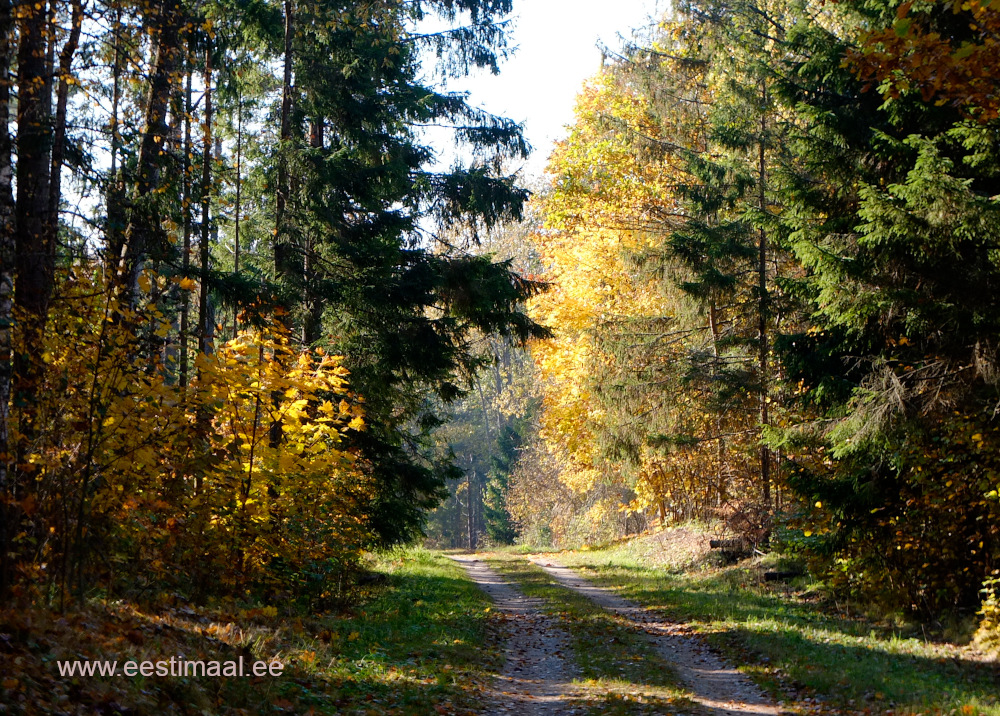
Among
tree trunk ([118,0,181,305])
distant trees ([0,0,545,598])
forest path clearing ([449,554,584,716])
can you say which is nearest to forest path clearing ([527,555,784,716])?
forest path clearing ([449,554,584,716])

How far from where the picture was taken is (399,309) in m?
14.5

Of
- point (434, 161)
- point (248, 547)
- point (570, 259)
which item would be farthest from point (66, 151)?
point (570, 259)

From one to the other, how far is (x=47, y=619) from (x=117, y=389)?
75.6 inches

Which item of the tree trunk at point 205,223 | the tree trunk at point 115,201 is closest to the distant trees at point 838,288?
the tree trunk at point 115,201

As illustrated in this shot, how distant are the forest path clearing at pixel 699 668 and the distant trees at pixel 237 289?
4.65 metres

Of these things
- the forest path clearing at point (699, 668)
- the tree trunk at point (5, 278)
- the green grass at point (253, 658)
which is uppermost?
the tree trunk at point (5, 278)

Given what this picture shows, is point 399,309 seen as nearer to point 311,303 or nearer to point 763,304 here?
point 311,303

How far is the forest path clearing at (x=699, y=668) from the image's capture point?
7.89 m

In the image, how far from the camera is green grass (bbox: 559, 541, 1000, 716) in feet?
25.3

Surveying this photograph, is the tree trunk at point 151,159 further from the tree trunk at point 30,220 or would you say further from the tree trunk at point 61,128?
the tree trunk at point 30,220

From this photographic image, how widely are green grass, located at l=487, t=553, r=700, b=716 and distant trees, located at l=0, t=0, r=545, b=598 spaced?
144 inches

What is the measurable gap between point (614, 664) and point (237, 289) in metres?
7.34

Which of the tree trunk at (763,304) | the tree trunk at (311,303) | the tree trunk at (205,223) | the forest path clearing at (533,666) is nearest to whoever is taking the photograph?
the forest path clearing at (533,666)

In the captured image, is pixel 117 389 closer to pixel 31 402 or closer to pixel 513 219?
pixel 31 402
